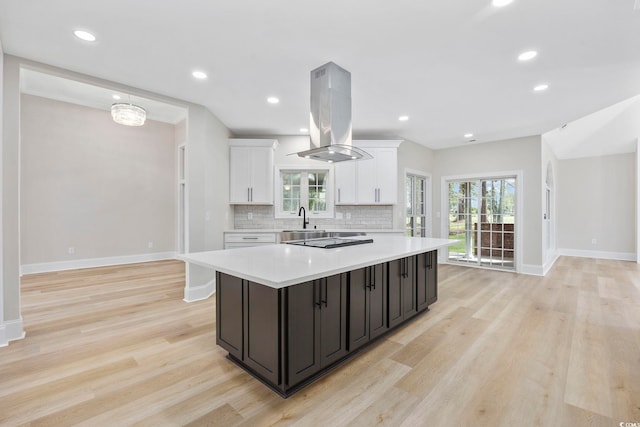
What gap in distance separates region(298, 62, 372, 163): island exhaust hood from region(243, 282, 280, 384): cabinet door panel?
1443 millimetres

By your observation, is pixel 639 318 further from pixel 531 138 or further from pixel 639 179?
pixel 639 179

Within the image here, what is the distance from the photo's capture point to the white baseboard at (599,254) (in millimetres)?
6738

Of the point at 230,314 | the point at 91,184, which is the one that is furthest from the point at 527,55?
the point at 91,184

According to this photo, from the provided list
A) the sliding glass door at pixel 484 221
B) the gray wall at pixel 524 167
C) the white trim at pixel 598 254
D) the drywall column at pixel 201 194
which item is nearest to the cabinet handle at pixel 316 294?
the drywall column at pixel 201 194

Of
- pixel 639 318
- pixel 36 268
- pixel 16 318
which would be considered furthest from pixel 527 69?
pixel 36 268

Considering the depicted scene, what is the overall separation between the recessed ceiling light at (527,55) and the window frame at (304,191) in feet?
10.7

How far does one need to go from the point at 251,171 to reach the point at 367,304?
3466mm

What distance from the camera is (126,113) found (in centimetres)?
416

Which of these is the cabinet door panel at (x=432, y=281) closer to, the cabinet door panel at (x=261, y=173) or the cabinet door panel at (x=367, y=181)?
the cabinet door panel at (x=367, y=181)

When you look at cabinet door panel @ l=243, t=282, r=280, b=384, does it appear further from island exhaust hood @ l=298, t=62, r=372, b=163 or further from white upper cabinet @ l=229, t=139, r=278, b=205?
white upper cabinet @ l=229, t=139, r=278, b=205

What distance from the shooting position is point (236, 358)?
2264 millimetres

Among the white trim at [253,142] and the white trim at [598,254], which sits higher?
the white trim at [253,142]

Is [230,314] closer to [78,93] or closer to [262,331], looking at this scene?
[262,331]

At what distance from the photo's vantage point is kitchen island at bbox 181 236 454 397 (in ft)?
5.90
